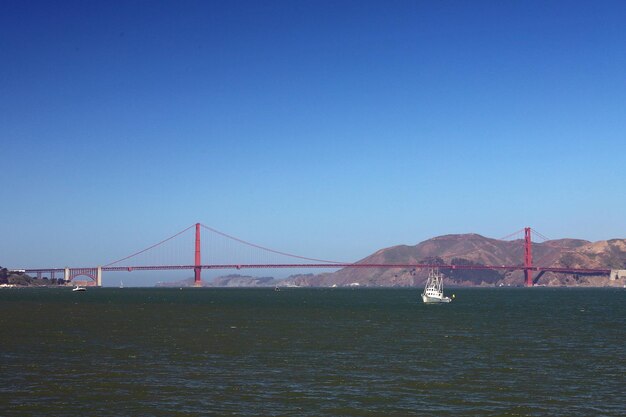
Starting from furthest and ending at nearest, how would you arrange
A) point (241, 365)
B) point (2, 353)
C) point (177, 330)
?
1. point (177, 330)
2. point (2, 353)
3. point (241, 365)

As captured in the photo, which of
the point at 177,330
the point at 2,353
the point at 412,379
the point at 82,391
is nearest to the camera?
the point at 82,391

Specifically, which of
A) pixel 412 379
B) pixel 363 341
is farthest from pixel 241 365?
pixel 363 341

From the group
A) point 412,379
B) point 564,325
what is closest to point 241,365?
point 412,379

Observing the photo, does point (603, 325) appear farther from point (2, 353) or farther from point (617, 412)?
point (2, 353)

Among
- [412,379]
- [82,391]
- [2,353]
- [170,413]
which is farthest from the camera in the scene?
[2,353]

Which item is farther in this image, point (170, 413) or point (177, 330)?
point (177, 330)

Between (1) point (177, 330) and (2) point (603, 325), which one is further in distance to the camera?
(2) point (603, 325)

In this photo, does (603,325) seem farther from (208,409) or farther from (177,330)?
(208,409)

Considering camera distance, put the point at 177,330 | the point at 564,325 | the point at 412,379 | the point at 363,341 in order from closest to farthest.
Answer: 1. the point at 412,379
2. the point at 363,341
3. the point at 177,330
4. the point at 564,325
